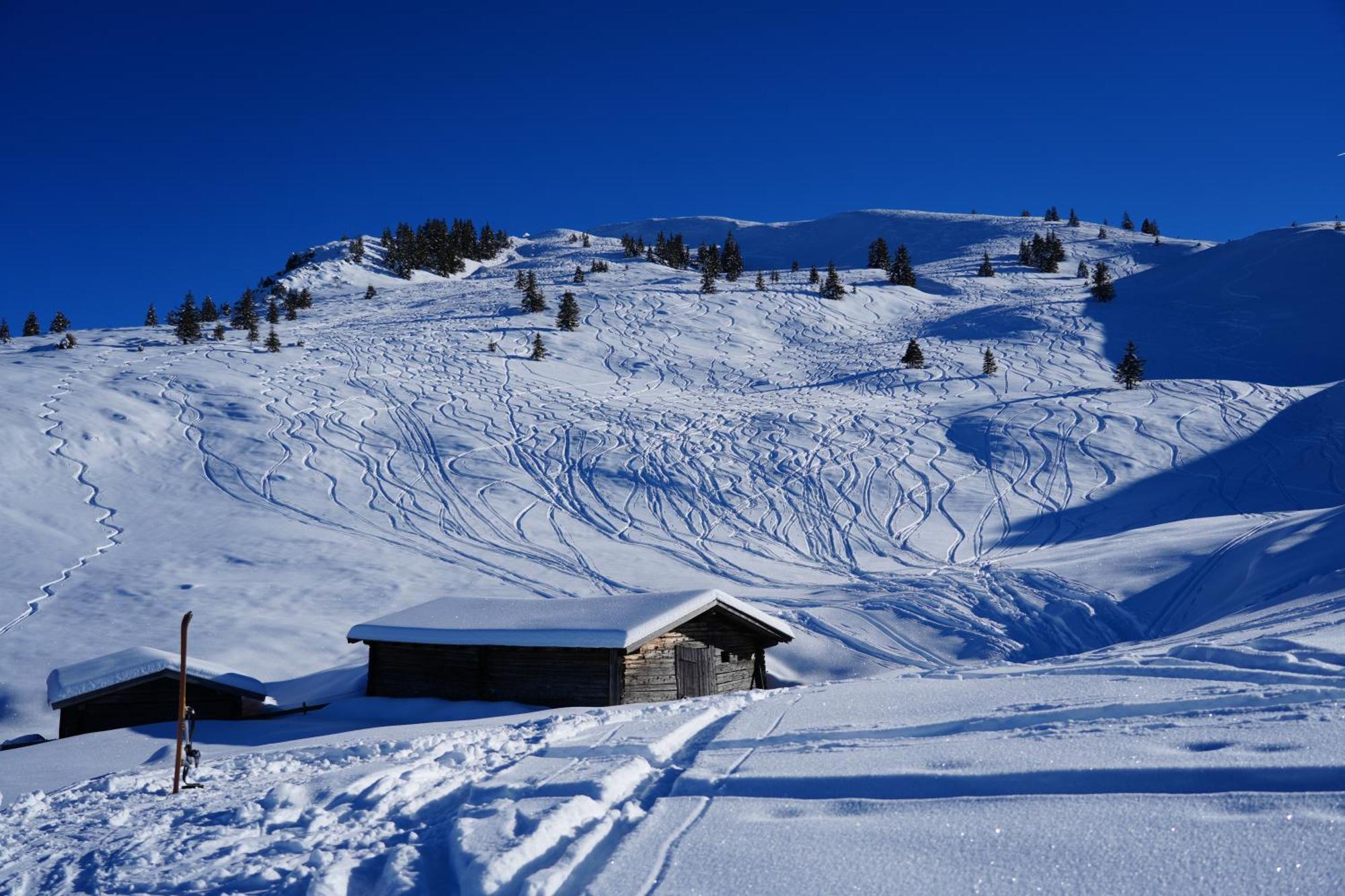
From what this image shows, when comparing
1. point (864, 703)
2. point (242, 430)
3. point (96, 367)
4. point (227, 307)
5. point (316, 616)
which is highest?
point (227, 307)

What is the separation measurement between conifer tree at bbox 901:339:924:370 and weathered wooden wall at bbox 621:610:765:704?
104 ft

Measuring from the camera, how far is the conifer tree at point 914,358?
46.8 metres

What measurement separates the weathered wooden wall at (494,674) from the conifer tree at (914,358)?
36015mm

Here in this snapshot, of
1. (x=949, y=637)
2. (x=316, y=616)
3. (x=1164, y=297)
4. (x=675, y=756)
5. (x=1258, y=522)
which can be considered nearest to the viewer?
(x=675, y=756)

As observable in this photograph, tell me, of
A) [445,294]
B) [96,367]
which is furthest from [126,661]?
[445,294]

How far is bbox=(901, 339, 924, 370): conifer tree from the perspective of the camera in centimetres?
4681

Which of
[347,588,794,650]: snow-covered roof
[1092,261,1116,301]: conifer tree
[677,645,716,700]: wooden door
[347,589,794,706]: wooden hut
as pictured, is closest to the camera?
[347,588,794,650]: snow-covered roof

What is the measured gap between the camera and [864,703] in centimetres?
858

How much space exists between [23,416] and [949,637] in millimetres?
35694

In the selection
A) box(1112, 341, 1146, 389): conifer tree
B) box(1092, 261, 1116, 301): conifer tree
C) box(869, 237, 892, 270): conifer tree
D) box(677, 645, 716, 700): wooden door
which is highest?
box(869, 237, 892, 270): conifer tree

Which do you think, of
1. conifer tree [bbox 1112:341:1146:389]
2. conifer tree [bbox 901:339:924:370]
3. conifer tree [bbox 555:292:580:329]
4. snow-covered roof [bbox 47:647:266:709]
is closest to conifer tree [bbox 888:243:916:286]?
conifer tree [bbox 901:339:924:370]

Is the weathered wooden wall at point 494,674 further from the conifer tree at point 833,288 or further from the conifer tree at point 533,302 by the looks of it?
the conifer tree at point 833,288

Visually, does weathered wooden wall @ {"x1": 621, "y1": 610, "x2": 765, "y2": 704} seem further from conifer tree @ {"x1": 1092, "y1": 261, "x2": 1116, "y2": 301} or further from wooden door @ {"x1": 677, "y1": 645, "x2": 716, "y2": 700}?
conifer tree @ {"x1": 1092, "y1": 261, "x2": 1116, "y2": 301}

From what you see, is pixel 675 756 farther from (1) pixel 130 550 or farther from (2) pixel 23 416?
(2) pixel 23 416
